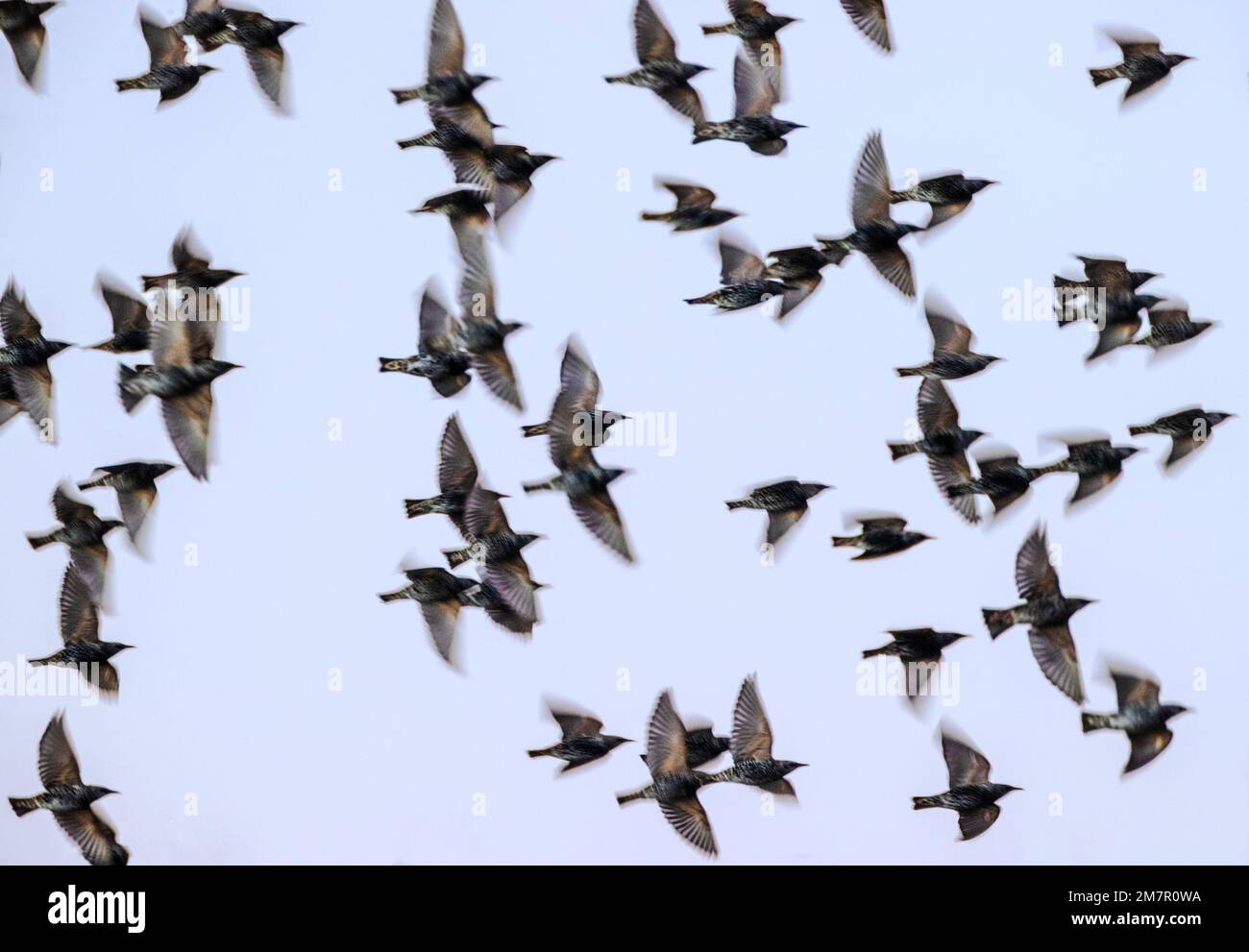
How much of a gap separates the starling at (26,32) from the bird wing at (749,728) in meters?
5.16

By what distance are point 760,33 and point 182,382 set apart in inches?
149

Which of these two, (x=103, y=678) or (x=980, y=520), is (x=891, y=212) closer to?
(x=980, y=520)

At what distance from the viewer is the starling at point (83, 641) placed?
11672 millimetres

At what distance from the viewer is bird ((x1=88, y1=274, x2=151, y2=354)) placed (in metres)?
11.2

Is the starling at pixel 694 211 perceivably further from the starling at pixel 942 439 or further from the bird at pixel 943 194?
the starling at pixel 942 439

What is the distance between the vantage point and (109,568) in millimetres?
11852

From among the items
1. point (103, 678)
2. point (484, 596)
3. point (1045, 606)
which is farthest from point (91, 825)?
point (1045, 606)

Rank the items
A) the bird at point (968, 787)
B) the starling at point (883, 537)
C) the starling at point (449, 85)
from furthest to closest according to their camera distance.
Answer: the bird at point (968, 787) < the starling at point (883, 537) < the starling at point (449, 85)

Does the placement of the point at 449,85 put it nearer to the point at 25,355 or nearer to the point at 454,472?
the point at 454,472

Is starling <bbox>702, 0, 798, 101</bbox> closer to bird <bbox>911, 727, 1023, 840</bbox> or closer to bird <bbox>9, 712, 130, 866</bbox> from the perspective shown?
bird <bbox>911, 727, 1023, 840</bbox>

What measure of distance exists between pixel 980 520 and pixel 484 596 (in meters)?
2.77

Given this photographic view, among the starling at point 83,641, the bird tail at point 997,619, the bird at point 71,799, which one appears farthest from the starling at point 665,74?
the bird at point 71,799
